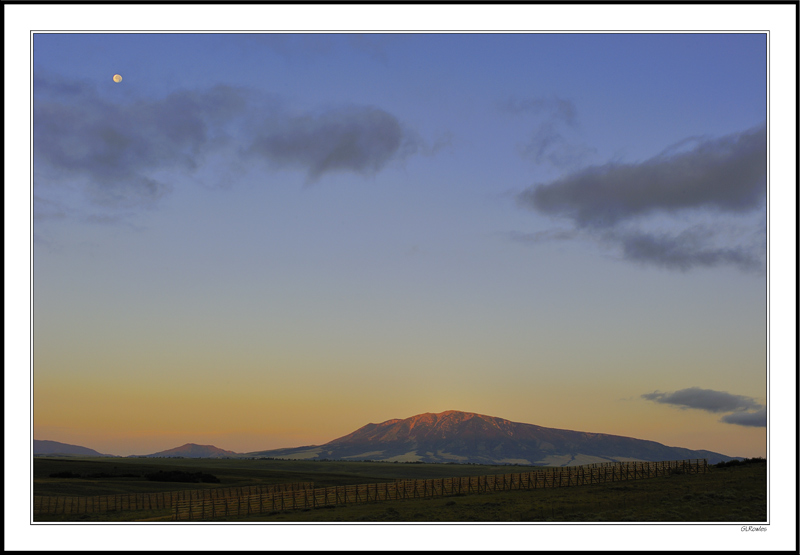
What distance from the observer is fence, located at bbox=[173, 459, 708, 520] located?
7200cm

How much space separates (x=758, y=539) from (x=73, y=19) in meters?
45.8

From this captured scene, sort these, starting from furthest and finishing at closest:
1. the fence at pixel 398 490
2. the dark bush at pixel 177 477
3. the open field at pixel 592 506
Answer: the dark bush at pixel 177 477 < the fence at pixel 398 490 < the open field at pixel 592 506

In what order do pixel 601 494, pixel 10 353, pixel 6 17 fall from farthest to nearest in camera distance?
pixel 601 494 → pixel 6 17 → pixel 10 353

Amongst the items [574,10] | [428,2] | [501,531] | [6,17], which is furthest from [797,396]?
[6,17]

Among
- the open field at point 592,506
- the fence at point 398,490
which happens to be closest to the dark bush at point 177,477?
the open field at point 592,506

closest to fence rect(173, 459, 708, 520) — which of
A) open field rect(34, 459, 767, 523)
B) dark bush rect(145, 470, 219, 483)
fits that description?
open field rect(34, 459, 767, 523)

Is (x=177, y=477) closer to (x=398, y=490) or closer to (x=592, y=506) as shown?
(x=398, y=490)

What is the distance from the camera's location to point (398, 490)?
8481cm

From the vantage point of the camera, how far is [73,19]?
1430 inches

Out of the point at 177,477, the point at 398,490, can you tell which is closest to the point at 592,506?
the point at 398,490

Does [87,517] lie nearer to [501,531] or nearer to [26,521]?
[26,521]

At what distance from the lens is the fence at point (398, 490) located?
72000 millimetres

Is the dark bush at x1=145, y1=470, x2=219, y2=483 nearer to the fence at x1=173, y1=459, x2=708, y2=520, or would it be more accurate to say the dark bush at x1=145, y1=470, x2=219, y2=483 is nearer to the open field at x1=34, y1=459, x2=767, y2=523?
the open field at x1=34, y1=459, x2=767, y2=523

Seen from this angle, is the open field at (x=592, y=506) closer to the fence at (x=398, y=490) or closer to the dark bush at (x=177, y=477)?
the fence at (x=398, y=490)
